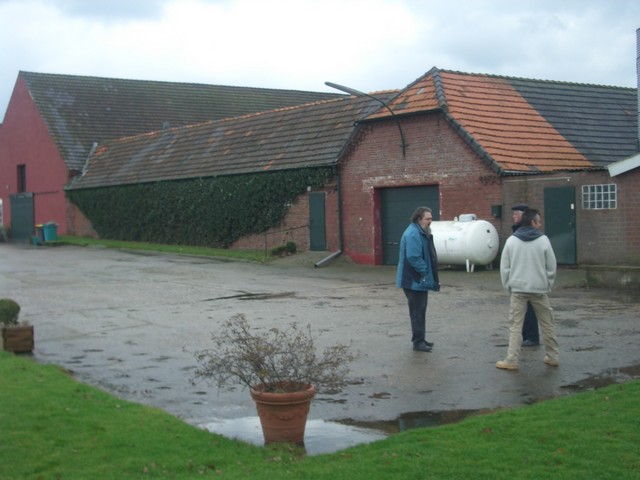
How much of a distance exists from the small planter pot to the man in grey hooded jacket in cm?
611

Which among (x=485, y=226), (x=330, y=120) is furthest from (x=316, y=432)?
(x=330, y=120)

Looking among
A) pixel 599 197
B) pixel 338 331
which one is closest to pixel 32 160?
pixel 599 197

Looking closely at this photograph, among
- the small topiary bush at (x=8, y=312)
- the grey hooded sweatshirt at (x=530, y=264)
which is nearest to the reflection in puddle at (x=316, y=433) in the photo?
the grey hooded sweatshirt at (x=530, y=264)

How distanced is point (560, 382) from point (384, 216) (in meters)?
16.6

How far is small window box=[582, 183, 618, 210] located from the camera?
19672mm

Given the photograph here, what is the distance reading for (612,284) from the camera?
1803 cm

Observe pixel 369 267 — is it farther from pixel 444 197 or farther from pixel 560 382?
pixel 560 382

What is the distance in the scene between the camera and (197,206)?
32.5 meters

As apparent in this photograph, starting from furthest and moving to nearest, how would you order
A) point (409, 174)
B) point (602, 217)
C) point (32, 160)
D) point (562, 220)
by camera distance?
1. point (32, 160)
2. point (409, 174)
3. point (562, 220)
4. point (602, 217)

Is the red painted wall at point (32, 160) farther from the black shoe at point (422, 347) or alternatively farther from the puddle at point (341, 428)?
the puddle at point (341, 428)

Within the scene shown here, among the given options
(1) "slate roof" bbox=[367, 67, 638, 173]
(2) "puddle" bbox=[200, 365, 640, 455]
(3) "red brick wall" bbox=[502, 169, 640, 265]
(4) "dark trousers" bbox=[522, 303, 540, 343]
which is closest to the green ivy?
(1) "slate roof" bbox=[367, 67, 638, 173]

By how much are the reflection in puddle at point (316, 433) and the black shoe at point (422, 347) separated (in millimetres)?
3484

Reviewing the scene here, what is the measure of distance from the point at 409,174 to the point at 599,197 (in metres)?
5.95

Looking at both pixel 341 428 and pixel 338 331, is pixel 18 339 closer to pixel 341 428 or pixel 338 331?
pixel 338 331
